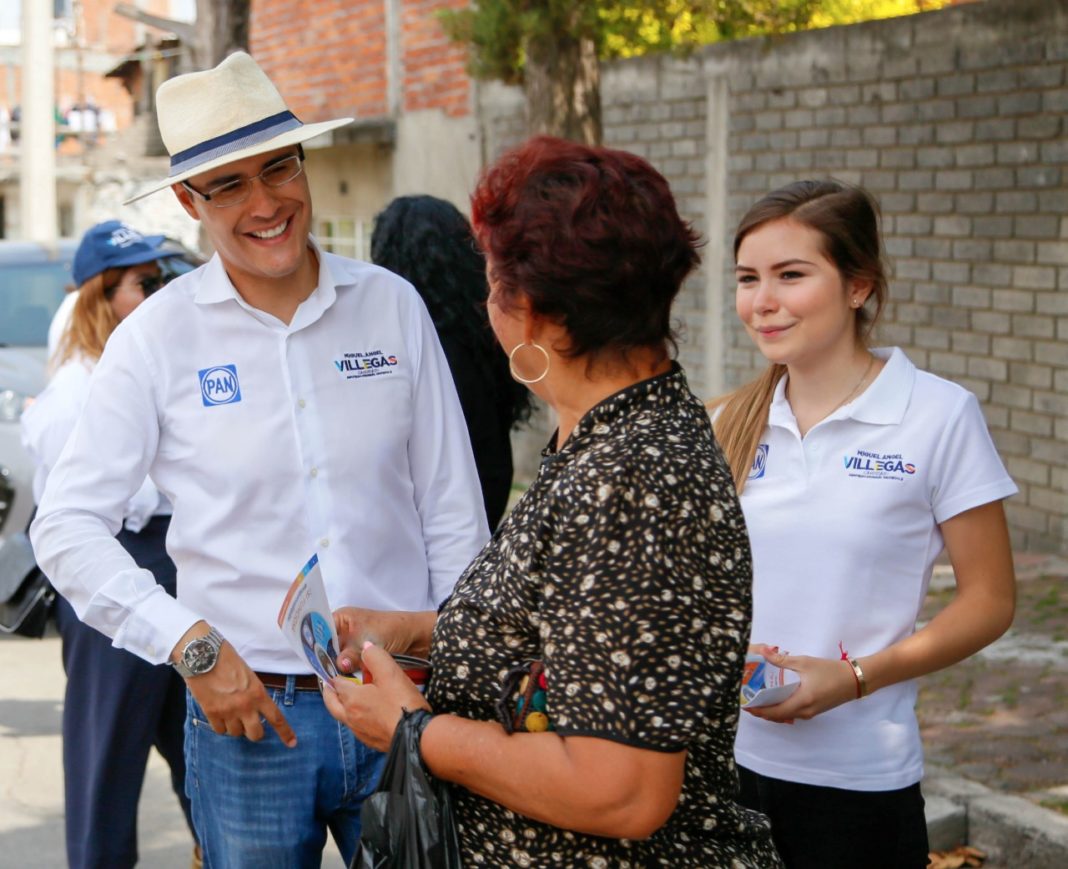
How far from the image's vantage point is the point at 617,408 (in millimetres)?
2023

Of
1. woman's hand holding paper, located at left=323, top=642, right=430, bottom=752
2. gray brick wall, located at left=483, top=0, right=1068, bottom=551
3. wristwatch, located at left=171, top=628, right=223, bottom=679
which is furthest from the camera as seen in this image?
gray brick wall, located at left=483, top=0, right=1068, bottom=551

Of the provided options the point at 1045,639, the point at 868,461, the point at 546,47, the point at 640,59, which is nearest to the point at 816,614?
the point at 868,461

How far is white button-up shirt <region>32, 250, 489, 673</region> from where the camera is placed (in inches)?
110

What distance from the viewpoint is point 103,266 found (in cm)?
462

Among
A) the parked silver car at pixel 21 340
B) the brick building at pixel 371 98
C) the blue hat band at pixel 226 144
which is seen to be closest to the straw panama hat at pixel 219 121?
the blue hat band at pixel 226 144

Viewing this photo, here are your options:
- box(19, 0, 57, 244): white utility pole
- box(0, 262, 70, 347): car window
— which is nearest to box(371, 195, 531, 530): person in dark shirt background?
box(0, 262, 70, 347): car window

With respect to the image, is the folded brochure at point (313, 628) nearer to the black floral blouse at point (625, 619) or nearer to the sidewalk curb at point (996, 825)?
the black floral blouse at point (625, 619)

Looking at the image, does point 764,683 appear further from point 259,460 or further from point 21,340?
point 21,340

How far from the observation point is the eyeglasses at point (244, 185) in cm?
290

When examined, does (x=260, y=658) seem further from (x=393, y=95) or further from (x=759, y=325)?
(x=393, y=95)

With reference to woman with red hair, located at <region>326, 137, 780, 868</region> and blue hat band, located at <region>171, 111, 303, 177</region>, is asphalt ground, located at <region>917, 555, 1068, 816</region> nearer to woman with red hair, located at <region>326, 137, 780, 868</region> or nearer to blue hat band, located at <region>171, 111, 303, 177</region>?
woman with red hair, located at <region>326, 137, 780, 868</region>

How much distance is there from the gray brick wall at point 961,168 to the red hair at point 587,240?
607 centimetres

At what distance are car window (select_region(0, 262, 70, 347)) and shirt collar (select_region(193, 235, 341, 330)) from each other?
6.48 metres

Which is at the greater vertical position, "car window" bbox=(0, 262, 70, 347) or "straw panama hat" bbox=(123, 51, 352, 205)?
"straw panama hat" bbox=(123, 51, 352, 205)
